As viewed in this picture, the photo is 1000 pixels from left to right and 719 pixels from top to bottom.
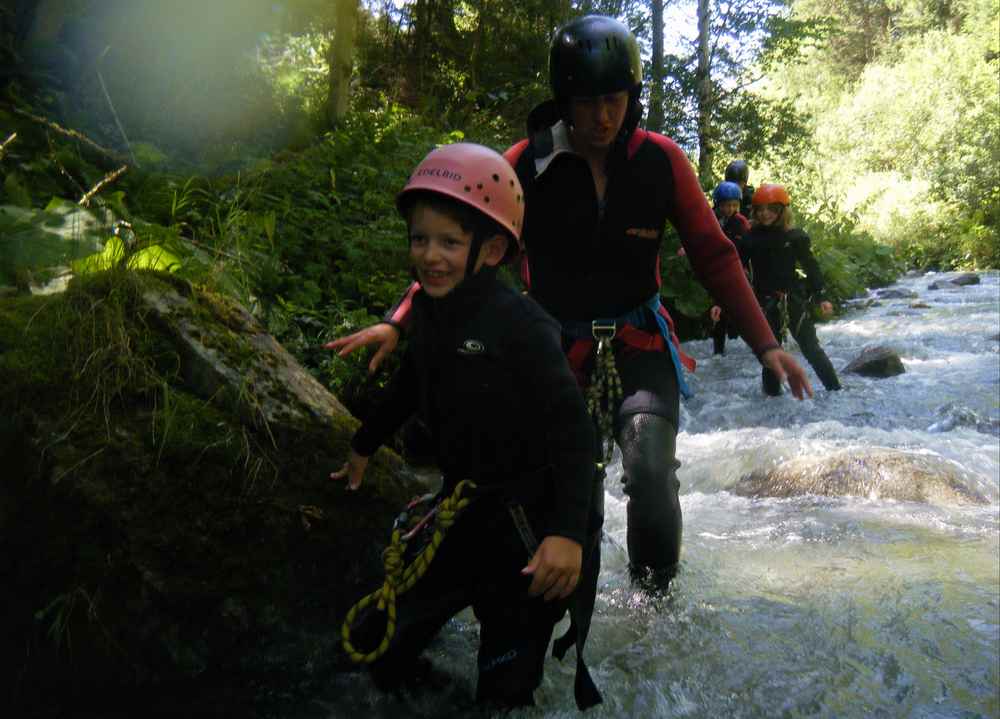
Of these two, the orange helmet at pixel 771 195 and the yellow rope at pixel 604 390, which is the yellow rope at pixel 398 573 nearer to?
the yellow rope at pixel 604 390

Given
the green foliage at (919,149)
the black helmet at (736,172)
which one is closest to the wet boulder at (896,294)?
the green foliage at (919,149)

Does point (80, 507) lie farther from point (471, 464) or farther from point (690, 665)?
point (690, 665)

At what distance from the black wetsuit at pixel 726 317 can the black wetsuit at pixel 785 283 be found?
1.08 feet

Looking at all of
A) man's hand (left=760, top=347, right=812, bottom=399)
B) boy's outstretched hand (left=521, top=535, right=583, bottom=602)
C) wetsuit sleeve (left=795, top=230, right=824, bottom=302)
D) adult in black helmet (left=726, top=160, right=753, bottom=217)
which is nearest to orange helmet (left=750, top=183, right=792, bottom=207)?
wetsuit sleeve (left=795, top=230, right=824, bottom=302)

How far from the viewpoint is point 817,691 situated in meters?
3.01

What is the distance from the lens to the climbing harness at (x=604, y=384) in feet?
10.3

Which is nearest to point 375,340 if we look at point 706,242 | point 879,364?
point 706,242

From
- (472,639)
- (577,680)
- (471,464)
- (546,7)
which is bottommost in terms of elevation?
(472,639)

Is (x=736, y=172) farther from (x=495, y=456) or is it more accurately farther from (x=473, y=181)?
(x=495, y=456)

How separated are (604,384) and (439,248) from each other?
3.62 ft

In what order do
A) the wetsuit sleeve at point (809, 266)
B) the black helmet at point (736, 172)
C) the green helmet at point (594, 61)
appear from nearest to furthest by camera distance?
the green helmet at point (594, 61), the wetsuit sleeve at point (809, 266), the black helmet at point (736, 172)

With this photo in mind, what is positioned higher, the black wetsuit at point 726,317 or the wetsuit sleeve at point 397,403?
the wetsuit sleeve at point 397,403

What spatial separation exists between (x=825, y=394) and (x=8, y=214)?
327 inches

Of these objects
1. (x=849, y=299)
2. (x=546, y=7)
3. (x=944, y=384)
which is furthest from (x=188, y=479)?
(x=849, y=299)
